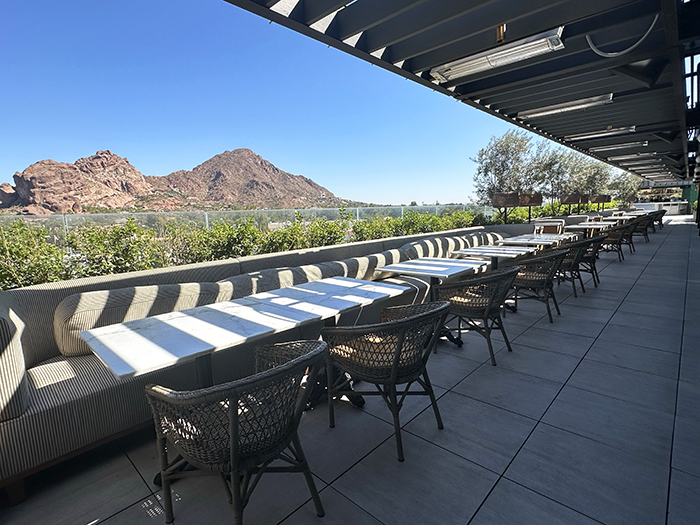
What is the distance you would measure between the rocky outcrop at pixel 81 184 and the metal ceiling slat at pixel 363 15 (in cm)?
5642

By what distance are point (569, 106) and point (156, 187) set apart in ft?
215

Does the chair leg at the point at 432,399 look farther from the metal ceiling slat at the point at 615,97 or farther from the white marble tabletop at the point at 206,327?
the metal ceiling slat at the point at 615,97

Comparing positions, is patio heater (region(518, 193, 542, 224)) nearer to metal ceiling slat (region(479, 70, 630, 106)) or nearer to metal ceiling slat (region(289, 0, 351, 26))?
metal ceiling slat (region(479, 70, 630, 106))

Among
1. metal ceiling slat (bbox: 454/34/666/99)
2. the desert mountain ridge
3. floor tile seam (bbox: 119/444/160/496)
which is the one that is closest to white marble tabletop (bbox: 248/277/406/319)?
floor tile seam (bbox: 119/444/160/496)

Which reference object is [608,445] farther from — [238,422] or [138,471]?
[138,471]

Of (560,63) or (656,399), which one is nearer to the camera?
(656,399)

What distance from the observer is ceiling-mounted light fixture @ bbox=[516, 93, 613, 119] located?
5235mm

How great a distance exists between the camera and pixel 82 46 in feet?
140

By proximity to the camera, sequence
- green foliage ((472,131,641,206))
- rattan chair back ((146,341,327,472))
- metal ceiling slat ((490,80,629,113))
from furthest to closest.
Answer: green foliage ((472,131,641,206)), metal ceiling slat ((490,80,629,113)), rattan chair back ((146,341,327,472))

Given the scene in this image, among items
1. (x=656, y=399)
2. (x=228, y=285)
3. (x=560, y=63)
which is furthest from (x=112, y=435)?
(x=560, y=63)

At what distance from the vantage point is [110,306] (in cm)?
231

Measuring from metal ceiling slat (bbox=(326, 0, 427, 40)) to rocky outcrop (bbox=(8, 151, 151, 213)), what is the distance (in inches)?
2221

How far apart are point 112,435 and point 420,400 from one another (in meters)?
1.87

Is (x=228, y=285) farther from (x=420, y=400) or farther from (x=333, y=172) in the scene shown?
(x=333, y=172)
